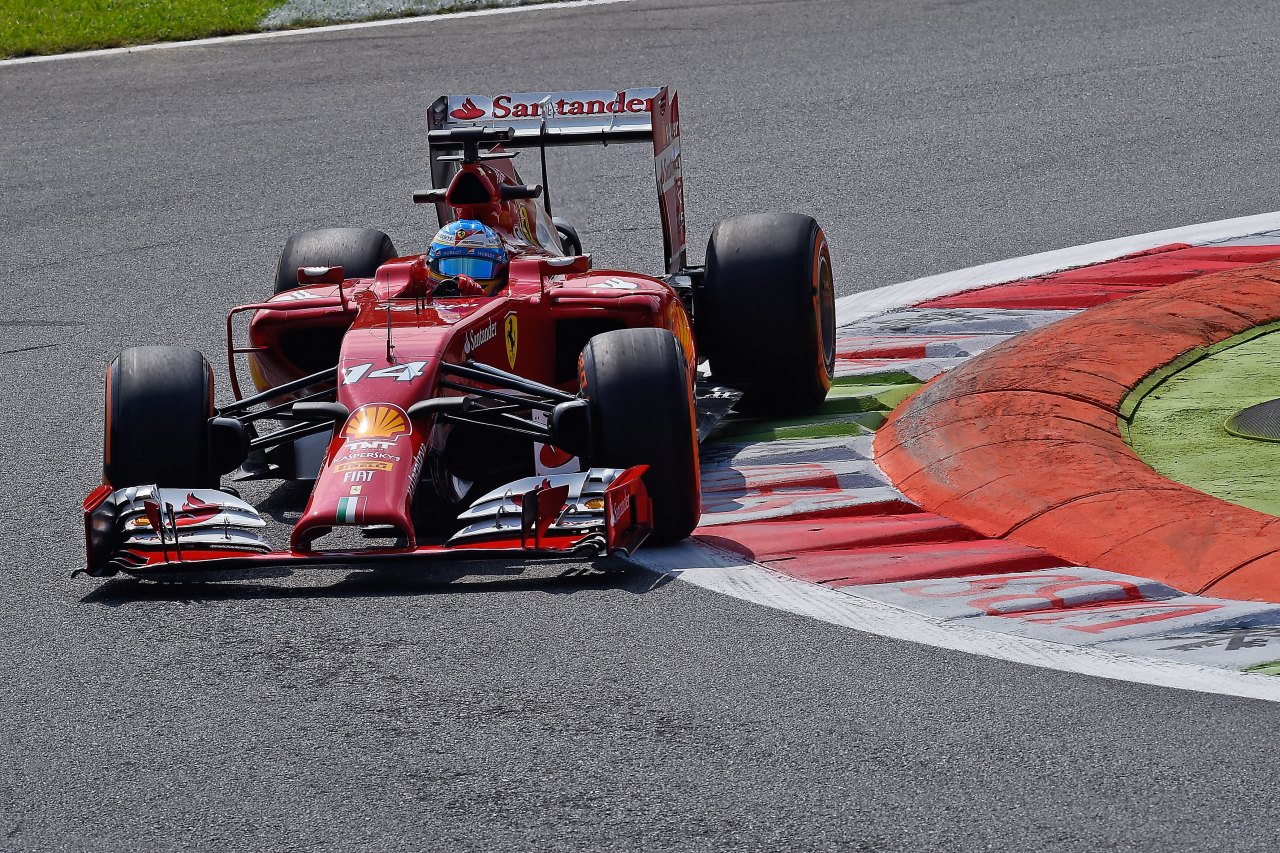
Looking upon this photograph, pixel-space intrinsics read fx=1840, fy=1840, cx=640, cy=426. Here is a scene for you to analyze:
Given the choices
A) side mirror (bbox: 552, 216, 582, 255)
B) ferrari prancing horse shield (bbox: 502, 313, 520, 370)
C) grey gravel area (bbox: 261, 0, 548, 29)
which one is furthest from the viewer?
grey gravel area (bbox: 261, 0, 548, 29)

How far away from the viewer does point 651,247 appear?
11.1m

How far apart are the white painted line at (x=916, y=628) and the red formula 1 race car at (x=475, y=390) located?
0.19 meters

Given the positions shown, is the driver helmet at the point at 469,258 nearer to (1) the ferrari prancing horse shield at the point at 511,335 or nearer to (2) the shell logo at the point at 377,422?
(1) the ferrari prancing horse shield at the point at 511,335

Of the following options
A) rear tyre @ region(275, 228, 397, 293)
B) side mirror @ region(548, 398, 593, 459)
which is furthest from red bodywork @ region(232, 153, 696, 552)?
rear tyre @ region(275, 228, 397, 293)

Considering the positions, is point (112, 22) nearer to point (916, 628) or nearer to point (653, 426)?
point (653, 426)

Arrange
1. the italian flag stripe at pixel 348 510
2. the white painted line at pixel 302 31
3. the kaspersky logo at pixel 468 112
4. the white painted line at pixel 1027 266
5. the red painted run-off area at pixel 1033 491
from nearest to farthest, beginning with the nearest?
1. the italian flag stripe at pixel 348 510
2. the red painted run-off area at pixel 1033 491
3. the kaspersky logo at pixel 468 112
4. the white painted line at pixel 1027 266
5. the white painted line at pixel 302 31

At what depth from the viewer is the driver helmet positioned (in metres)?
7.15

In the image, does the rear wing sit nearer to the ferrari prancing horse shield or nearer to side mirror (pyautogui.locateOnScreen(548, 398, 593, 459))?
the ferrari prancing horse shield

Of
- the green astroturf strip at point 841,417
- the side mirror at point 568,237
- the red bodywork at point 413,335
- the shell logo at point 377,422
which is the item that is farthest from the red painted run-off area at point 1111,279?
the shell logo at point 377,422

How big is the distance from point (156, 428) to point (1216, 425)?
3950mm

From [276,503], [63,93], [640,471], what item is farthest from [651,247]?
[63,93]

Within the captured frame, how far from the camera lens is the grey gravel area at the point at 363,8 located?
1652cm

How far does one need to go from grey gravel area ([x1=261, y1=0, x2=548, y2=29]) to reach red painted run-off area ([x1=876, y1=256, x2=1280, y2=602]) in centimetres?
934

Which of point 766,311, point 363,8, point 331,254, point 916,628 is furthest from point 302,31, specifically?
point 916,628
